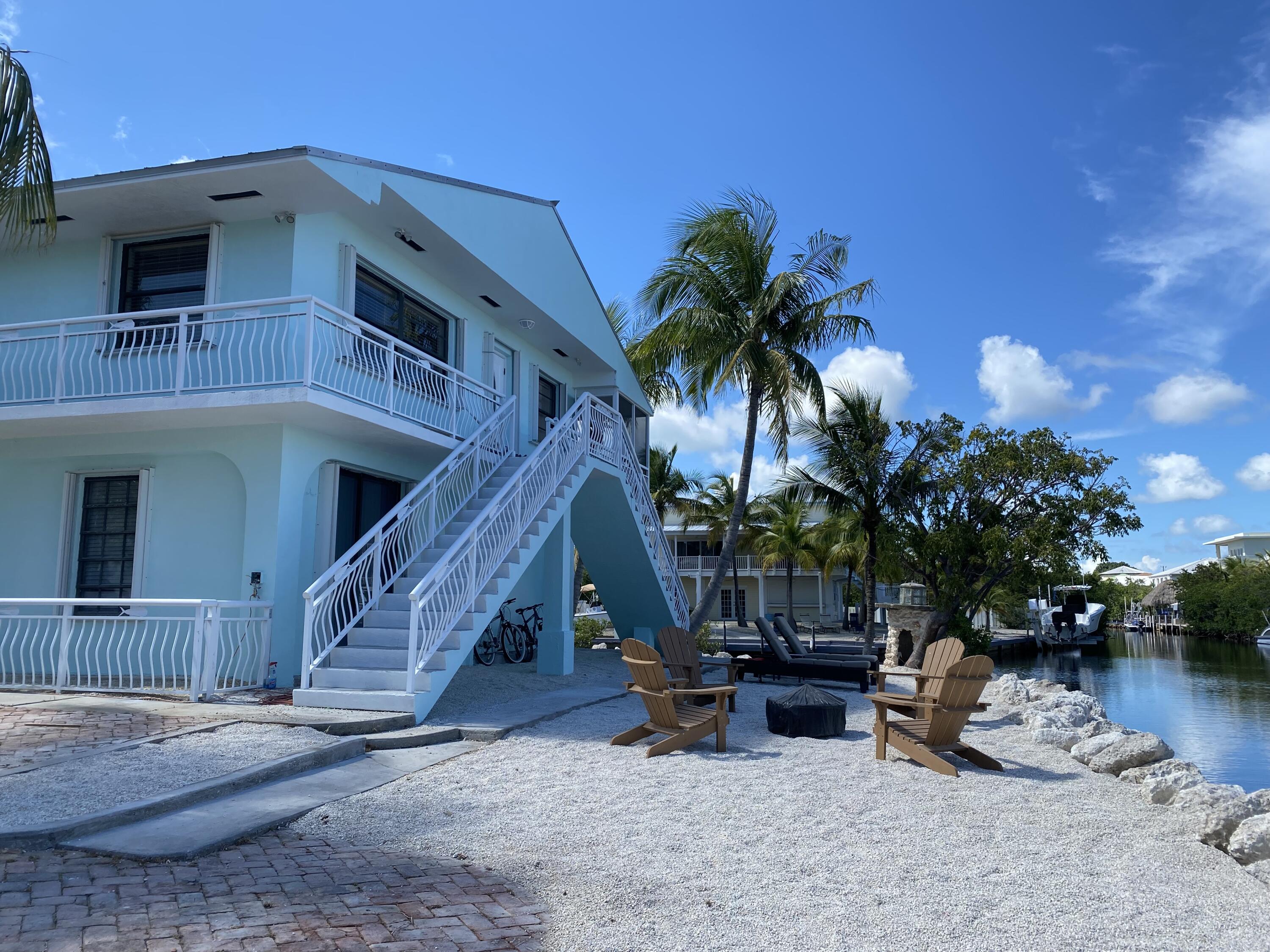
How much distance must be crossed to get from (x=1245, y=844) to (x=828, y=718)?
156 inches

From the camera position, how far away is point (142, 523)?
37.1ft

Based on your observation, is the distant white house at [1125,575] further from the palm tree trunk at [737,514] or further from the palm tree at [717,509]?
the palm tree trunk at [737,514]

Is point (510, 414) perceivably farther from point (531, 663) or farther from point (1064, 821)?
point (1064, 821)

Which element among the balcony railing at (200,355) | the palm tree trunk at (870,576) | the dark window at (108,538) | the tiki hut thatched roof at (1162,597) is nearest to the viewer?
the balcony railing at (200,355)

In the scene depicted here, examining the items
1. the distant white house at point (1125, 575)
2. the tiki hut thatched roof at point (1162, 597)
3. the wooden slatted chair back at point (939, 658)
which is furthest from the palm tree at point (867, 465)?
the distant white house at point (1125, 575)

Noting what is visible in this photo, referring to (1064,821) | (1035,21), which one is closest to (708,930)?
(1064,821)

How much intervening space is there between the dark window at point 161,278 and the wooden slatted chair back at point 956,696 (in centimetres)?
991

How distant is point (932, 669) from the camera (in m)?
8.88

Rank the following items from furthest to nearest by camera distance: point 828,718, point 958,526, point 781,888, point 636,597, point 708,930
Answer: point 958,526, point 636,597, point 828,718, point 781,888, point 708,930

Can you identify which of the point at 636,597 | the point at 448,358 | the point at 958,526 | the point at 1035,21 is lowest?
the point at 636,597

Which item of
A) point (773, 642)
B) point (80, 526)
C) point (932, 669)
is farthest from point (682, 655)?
point (80, 526)

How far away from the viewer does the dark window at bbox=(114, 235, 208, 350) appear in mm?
11648

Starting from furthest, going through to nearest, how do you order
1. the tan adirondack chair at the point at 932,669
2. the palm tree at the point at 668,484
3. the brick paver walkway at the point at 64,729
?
the palm tree at the point at 668,484 < the tan adirondack chair at the point at 932,669 < the brick paver walkway at the point at 64,729

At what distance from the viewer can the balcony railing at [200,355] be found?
401 inches
